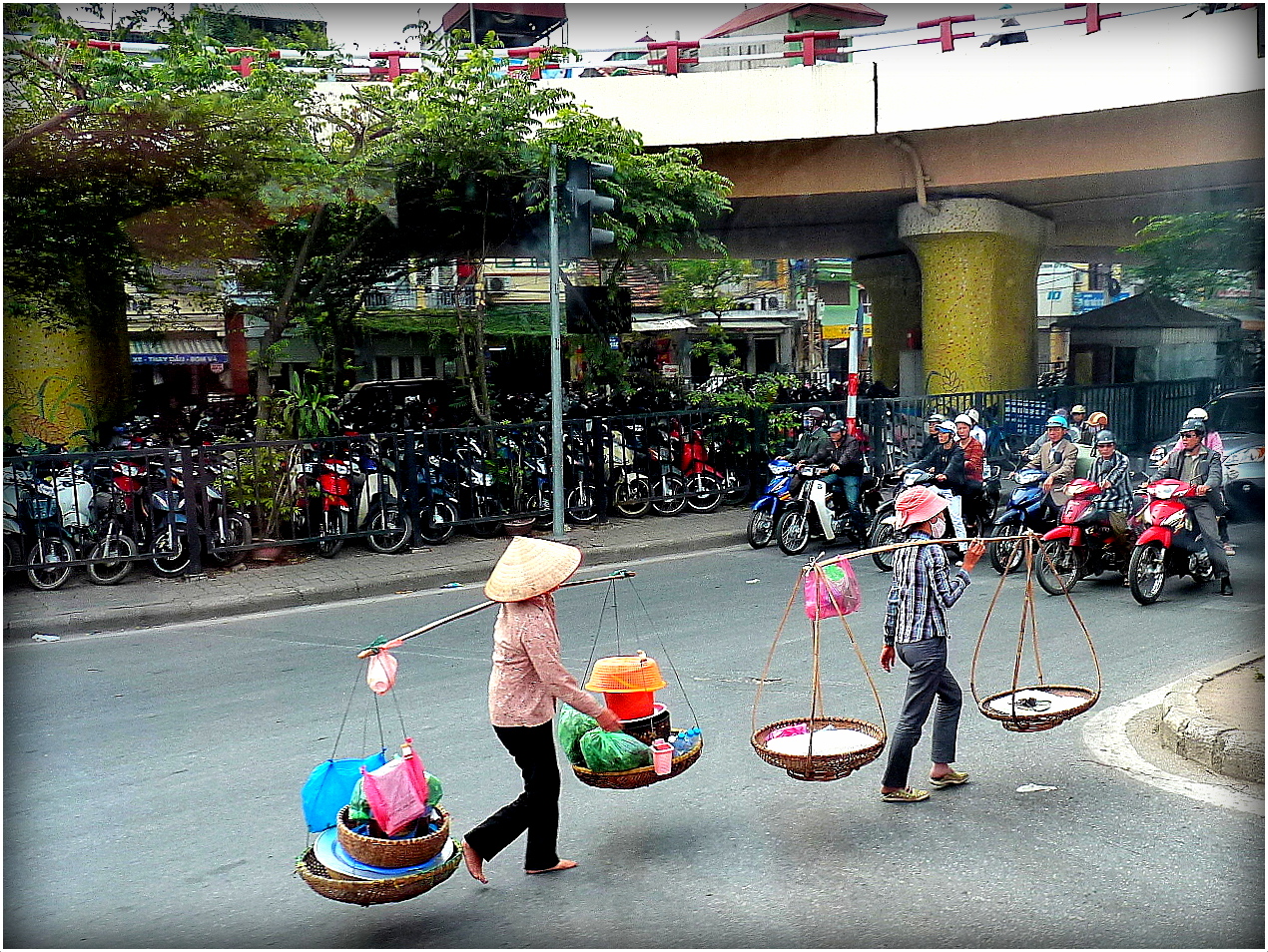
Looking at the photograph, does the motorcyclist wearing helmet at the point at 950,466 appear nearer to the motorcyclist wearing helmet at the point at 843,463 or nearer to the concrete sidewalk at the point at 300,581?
the motorcyclist wearing helmet at the point at 843,463

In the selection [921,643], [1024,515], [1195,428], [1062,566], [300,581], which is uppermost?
[1195,428]

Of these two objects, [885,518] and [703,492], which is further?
[703,492]

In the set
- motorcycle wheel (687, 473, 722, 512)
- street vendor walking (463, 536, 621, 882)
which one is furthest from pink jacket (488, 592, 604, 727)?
motorcycle wheel (687, 473, 722, 512)

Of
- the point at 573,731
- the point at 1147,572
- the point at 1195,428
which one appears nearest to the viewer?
the point at 573,731

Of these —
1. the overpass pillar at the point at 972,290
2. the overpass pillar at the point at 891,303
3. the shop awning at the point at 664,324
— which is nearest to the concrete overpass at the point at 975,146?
the overpass pillar at the point at 972,290

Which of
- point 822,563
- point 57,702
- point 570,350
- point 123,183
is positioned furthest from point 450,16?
point 822,563

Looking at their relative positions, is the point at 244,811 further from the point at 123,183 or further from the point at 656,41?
the point at 656,41

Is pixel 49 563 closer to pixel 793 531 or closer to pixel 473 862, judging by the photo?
pixel 793 531

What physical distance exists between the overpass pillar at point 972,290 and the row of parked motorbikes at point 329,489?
520 cm

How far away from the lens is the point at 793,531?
38.3ft

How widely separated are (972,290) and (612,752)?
1461cm

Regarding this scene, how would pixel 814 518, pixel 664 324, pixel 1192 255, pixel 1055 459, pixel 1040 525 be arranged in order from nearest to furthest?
1. pixel 1040 525
2. pixel 1055 459
3. pixel 814 518
4. pixel 1192 255
5. pixel 664 324

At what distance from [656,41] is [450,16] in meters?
3.04

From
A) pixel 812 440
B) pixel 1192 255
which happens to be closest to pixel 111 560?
pixel 812 440
